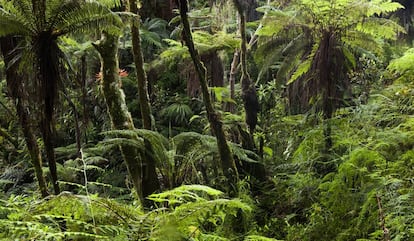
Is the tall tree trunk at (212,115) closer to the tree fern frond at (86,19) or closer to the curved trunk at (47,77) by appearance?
the tree fern frond at (86,19)

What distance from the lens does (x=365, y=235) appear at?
4211mm

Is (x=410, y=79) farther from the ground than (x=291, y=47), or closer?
closer

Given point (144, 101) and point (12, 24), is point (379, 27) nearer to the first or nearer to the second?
point (144, 101)

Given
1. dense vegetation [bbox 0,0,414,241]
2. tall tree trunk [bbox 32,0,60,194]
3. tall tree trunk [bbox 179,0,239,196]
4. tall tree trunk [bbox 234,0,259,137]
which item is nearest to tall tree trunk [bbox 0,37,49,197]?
dense vegetation [bbox 0,0,414,241]

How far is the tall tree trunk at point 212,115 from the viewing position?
16.1 ft

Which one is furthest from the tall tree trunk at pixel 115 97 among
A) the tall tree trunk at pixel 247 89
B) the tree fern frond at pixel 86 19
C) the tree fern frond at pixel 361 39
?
the tree fern frond at pixel 361 39

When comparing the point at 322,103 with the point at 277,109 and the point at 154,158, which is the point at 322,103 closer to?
the point at 154,158

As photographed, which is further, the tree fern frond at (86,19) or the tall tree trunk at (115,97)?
the tall tree trunk at (115,97)

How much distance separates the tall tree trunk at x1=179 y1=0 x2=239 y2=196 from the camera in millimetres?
4895

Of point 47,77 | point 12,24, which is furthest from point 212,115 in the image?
point 12,24

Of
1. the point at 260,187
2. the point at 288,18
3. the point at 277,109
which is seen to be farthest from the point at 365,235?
the point at 277,109

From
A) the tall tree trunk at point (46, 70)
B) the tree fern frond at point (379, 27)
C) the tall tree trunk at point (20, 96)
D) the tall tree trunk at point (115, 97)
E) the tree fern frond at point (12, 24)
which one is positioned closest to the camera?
the tree fern frond at point (12, 24)

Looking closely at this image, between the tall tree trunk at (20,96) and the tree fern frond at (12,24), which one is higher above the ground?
the tree fern frond at (12,24)

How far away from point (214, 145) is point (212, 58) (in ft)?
7.93
